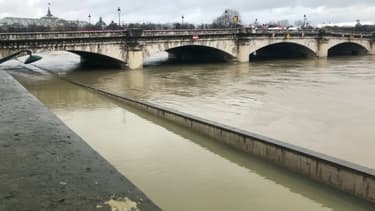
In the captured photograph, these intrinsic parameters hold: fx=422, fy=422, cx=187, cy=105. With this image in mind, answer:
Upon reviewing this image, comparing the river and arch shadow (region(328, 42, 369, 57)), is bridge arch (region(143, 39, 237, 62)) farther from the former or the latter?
arch shadow (region(328, 42, 369, 57))

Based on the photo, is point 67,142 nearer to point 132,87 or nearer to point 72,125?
point 72,125

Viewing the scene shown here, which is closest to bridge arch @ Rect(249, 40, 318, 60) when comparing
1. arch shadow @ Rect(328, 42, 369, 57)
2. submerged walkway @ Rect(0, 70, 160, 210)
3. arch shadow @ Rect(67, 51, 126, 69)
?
arch shadow @ Rect(328, 42, 369, 57)

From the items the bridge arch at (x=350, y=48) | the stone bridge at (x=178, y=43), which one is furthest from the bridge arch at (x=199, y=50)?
the bridge arch at (x=350, y=48)

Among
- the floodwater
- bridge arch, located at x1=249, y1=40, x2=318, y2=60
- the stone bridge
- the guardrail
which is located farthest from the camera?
bridge arch, located at x1=249, y1=40, x2=318, y2=60

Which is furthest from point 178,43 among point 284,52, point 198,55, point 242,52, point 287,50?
point 284,52

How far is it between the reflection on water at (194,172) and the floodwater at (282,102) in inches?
100

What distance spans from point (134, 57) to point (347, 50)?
4579 centimetres

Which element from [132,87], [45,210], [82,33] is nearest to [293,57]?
[82,33]

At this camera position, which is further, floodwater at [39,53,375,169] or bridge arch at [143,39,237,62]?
bridge arch at [143,39,237,62]

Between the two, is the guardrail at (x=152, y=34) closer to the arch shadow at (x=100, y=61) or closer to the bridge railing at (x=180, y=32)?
the bridge railing at (x=180, y=32)

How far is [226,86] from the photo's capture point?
101ft

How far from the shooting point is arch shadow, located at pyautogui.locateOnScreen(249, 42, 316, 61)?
62062mm

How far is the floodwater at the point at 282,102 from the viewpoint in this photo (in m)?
14.8

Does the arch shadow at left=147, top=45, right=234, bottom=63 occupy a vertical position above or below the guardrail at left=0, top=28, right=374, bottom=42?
below
